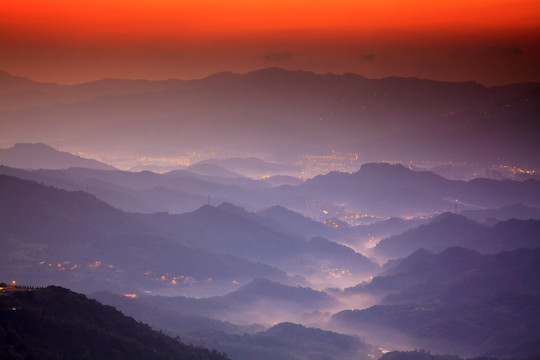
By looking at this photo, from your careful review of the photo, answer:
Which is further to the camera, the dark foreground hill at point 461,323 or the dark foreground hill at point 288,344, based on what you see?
the dark foreground hill at point 461,323

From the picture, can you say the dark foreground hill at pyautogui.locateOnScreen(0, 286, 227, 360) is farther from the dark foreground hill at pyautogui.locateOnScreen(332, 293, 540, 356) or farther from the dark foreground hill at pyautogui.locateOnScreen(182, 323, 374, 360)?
the dark foreground hill at pyautogui.locateOnScreen(332, 293, 540, 356)

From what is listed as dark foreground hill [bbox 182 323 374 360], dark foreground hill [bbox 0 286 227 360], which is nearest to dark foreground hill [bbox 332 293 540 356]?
dark foreground hill [bbox 182 323 374 360]

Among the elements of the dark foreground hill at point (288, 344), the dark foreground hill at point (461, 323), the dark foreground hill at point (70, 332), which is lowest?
the dark foreground hill at point (70, 332)

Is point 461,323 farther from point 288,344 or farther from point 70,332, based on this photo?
point 70,332

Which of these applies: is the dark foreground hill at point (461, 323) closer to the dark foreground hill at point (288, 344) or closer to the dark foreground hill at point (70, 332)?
the dark foreground hill at point (288, 344)

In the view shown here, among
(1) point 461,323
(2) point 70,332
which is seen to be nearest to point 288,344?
(1) point 461,323

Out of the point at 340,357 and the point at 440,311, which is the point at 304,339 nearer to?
the point at 340,357

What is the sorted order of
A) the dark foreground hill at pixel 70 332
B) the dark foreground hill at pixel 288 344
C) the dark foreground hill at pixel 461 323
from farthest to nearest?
the dark foreground hill at pixel 461 323, the dark foreground hill at pixel 288 344, the dark foreground hill at pixel 70 332

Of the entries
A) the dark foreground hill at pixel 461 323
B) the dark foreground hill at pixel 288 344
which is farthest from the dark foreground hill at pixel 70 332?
the dark foreground hill at pixel 461 323

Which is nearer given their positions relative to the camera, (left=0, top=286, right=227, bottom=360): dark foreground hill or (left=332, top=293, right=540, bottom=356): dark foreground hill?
(left=0, top=286, right=227, bottom=360): dark foreground hill
